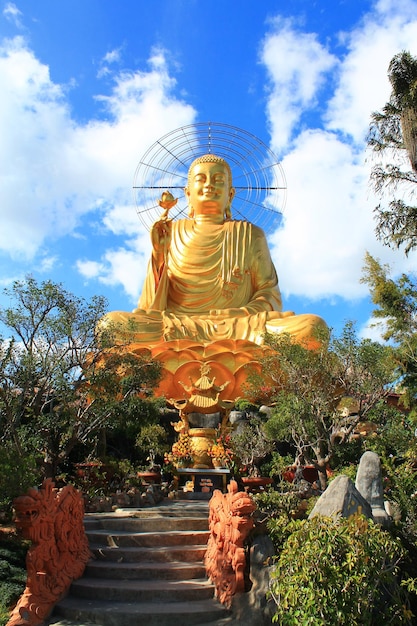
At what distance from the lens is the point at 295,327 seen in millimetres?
13664

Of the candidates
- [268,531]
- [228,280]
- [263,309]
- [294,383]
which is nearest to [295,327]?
[263,309]

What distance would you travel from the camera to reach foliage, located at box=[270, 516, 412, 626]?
11.0 feet

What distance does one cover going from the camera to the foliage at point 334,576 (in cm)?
334

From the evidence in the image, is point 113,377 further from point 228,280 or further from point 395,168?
point 228,280

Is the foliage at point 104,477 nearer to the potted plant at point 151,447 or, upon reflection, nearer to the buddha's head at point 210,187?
the potted plant at point 151,447

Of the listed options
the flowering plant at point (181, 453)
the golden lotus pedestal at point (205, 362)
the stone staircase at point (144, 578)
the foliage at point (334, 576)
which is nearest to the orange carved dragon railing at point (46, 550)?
the stone staircase at point (144, 578)

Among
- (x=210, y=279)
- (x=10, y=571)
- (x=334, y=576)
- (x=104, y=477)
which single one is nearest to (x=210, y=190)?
(x=210, y=279)

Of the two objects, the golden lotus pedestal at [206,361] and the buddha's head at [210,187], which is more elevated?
the buddha's head at [210,187]

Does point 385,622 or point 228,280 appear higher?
point 228,280

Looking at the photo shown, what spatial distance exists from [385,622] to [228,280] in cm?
1237

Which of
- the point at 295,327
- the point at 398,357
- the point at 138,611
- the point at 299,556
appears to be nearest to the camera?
the point at 299,556

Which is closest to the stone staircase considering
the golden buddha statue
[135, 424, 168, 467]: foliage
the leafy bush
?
the leafy bush

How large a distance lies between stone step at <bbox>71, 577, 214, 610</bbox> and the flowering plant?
187 inches

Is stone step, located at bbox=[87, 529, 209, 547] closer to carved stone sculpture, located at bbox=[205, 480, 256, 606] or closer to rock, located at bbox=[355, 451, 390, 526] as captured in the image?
carved stone sculpture, located at bbox=[205, 480, 256, 606]
